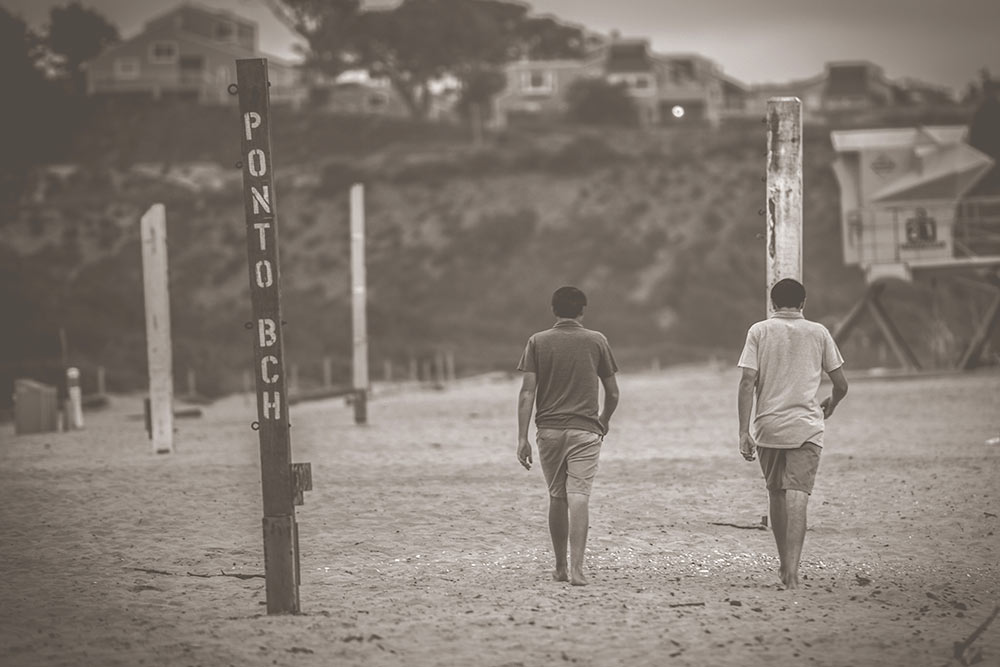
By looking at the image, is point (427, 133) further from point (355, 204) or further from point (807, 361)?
point (807, 361)

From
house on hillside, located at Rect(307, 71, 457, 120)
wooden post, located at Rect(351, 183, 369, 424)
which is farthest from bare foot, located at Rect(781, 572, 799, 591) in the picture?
house on hillside, located at Rect(307, 71, 457, 120)

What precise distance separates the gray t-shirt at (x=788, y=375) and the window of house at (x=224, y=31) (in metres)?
83.7

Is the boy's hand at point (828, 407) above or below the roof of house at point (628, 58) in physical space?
below

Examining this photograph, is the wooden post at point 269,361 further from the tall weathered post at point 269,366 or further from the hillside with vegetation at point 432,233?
the hillside with vegetation at point 432,233

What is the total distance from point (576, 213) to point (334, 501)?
5491 centimetres

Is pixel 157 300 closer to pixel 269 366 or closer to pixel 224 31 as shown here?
pixel 269 366

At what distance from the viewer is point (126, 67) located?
269 ft

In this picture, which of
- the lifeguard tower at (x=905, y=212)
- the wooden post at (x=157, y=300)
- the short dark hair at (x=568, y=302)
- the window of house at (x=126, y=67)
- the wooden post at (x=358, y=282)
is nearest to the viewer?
the short dark hair at (x=568, y=302)

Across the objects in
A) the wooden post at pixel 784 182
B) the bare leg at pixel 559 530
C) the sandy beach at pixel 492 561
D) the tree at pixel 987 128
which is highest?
the tree at pixel 987 128

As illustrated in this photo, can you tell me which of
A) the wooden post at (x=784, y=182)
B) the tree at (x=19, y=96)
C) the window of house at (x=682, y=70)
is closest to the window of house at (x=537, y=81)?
the window of house at (x=682, y=70)

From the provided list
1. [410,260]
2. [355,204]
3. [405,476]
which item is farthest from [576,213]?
[405,476]

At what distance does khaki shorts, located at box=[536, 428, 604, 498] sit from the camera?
8492mm

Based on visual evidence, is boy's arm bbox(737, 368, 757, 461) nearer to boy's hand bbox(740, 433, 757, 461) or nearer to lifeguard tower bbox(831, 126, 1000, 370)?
boy's hand bbox(740, 433, 757, 461)

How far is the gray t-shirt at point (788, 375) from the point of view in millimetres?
8242
